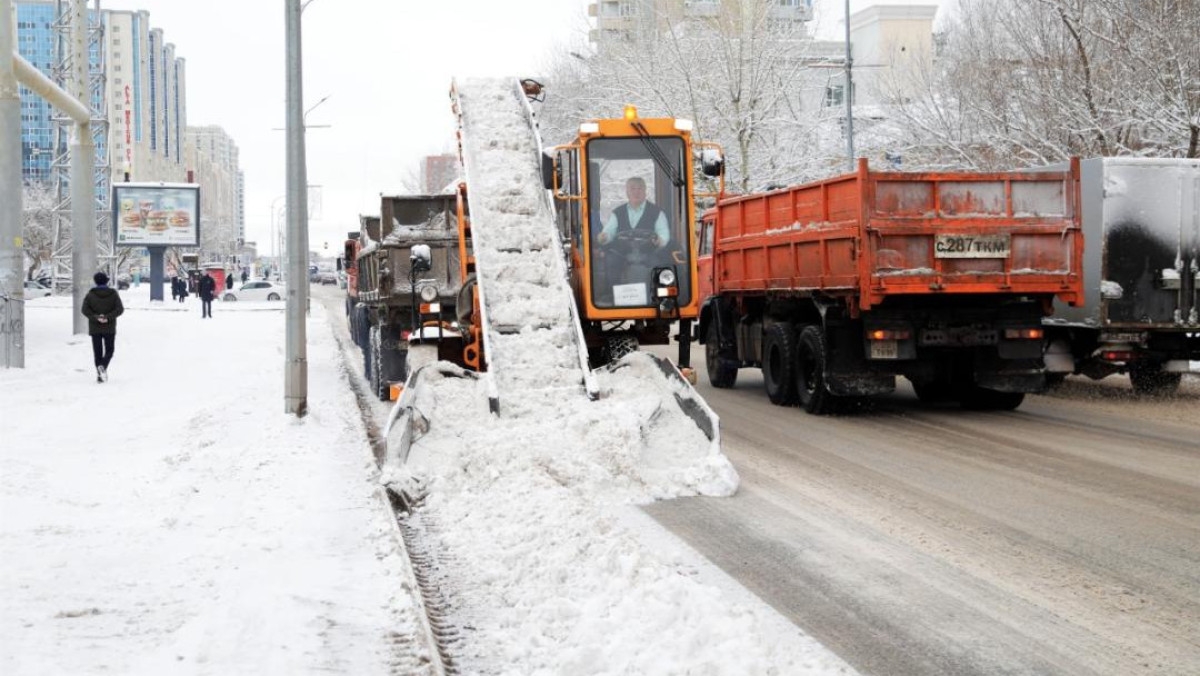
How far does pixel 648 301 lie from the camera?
1322 centimetres

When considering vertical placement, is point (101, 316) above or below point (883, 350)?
above

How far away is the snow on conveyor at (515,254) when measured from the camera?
11.6 meters

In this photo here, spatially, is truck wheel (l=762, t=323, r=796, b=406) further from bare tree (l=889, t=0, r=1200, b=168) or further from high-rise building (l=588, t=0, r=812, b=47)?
high-rise building (l=588, t=0, r=812, b=47)

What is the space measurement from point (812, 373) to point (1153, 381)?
5.49m

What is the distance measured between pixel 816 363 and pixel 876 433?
183 cm

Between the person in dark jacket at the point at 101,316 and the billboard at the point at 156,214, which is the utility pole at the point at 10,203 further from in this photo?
the billboard at the point at 156,214

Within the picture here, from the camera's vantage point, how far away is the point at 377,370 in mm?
18109

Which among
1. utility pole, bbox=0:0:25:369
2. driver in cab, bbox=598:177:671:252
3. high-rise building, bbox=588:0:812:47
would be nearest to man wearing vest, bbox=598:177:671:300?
driver in cab, bbox=598:177:671:252

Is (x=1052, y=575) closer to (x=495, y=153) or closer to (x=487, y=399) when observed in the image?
(x=487, y=399)

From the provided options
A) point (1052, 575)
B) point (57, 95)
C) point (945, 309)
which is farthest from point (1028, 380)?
point (57, 95)

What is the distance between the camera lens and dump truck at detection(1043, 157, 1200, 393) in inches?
614

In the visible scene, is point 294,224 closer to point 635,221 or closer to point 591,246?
point 591,246

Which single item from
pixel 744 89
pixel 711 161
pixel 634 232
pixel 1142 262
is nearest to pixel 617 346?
pixel 634 232

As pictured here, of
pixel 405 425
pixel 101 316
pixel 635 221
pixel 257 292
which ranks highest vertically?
pixel 257 292
